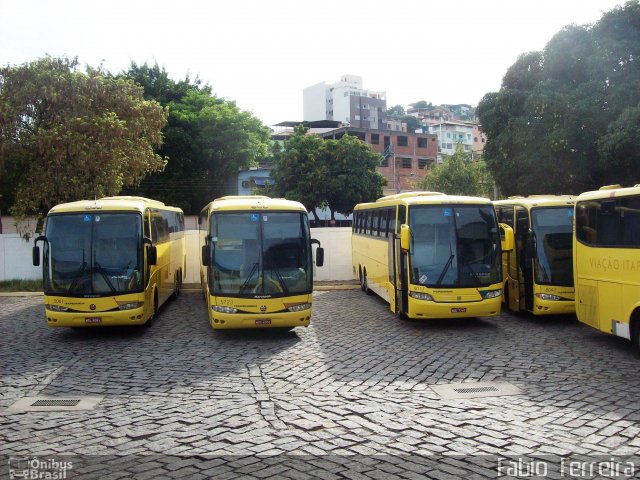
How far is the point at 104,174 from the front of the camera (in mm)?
23609

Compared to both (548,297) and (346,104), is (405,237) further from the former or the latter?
(346,104)

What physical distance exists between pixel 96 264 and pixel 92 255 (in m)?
0.21

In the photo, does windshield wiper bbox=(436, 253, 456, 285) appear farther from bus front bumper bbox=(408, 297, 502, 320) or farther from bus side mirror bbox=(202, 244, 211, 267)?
bus side mirror bbox=(202, 244, 211, 267)

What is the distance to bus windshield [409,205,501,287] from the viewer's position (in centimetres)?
1370

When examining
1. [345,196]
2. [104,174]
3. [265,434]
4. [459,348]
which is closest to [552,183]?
[459,348]

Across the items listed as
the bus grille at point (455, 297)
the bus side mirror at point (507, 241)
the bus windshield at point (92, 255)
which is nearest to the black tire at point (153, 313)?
the bus windshield at point (92, 255)

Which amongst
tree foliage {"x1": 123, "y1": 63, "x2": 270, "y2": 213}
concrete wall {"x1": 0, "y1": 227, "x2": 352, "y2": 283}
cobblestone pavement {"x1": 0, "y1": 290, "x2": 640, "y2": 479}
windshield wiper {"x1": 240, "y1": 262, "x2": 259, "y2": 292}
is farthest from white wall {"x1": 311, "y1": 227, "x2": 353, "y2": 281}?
tree foliage {"x1": 123, "y1": 63, "x2": 270, "y2": 213}

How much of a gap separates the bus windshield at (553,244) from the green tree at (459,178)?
3757 centimetres

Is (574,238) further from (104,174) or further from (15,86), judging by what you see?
(15,86)

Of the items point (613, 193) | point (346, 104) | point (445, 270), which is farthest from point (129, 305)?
point (346, 104)

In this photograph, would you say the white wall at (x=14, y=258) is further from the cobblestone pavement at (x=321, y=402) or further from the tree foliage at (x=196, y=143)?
the tree foliage at (x=196, y=143)

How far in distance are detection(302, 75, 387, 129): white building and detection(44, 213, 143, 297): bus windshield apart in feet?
267

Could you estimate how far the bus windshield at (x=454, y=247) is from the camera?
539 inches

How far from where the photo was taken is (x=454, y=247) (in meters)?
13.8
